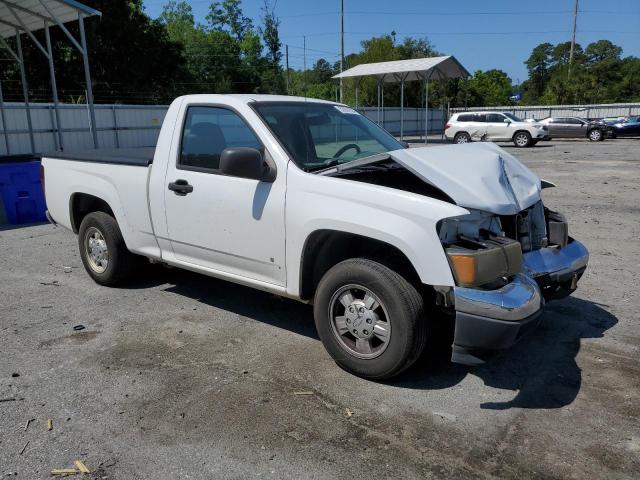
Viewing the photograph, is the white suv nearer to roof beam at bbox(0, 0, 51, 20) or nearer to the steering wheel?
roof beam at bbox(0, 0, 51, 20)

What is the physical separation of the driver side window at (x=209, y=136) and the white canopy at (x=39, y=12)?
31.2ft

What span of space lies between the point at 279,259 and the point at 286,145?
853 mm

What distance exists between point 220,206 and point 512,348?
2521 millimetres

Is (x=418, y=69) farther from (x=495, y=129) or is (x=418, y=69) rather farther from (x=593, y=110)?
(x=593, y=110)

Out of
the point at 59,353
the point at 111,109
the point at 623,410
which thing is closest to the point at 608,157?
the point at 111,109

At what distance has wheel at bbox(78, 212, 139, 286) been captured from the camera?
544 cm

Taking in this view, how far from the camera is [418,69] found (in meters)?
27.6

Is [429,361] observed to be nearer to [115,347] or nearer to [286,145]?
[286,145]

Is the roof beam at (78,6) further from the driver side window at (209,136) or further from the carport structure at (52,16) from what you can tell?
the driver side window at (209,136)

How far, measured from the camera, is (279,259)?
4016 mm

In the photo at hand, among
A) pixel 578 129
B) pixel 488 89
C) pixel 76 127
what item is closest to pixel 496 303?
pixel 76 127

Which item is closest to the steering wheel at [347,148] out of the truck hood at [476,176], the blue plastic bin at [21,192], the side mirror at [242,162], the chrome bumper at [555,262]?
the truck hood at [476,176]

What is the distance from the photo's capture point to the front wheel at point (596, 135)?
106 feet

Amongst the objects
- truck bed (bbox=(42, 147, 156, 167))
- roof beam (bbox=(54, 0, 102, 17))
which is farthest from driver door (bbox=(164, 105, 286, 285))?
roof beam (bbox=(54, 0, 102, 17))
